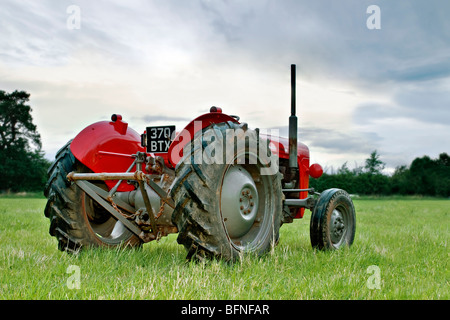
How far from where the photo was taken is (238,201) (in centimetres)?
397

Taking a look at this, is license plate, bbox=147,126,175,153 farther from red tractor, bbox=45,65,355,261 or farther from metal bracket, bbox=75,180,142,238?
metal bracket, bbox=75,180,142,238

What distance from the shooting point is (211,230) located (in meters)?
3.57

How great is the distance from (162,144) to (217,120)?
→ 1.96ft

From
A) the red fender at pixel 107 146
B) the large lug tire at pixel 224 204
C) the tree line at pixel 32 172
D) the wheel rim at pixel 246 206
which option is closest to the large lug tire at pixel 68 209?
the red fender at pixel 107 146

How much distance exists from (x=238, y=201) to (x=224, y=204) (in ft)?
0.48

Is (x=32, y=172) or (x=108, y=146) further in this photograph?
(x=32, y=172)

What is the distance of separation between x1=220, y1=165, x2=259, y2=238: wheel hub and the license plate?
685mm

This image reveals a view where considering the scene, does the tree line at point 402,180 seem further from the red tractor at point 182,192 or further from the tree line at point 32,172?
the red tractor at point 182,192

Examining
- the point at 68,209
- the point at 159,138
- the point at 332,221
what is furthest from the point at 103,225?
the point at 332,221

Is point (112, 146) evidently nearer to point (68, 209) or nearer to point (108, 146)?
point (108, 146)

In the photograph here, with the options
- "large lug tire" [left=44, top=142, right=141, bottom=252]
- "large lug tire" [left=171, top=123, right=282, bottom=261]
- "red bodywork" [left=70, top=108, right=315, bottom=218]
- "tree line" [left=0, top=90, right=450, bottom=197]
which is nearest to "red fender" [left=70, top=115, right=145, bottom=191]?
"red bodywork" [left=70, top=108, right=315, bottom=218]

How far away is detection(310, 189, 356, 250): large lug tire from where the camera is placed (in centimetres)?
521

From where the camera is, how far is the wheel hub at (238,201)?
3.93 metres
